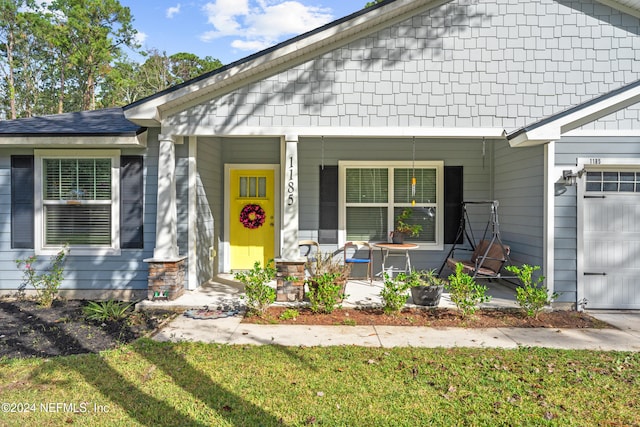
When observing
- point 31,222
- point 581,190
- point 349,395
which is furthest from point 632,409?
point 31,222

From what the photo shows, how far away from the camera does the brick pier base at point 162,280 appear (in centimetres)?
602

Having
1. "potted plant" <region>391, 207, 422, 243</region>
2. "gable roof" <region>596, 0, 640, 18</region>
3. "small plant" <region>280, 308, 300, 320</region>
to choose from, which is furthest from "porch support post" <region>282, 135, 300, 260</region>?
"gable roof" <region>596, 0, 640, 18</region>

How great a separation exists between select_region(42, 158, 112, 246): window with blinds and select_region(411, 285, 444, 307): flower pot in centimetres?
516

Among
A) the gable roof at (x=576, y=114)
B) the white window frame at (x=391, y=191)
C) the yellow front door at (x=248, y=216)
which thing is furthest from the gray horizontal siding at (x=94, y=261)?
the gable roof at (x=576, y=114)

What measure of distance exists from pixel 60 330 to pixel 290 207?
136 inches

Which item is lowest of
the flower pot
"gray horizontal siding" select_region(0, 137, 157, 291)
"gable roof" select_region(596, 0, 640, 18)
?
the flower pot

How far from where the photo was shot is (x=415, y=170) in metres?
8.19

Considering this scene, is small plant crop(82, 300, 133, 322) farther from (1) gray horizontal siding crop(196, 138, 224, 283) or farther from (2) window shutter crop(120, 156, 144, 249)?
(1) gray horizontal siding crop(196, 138, 224, 283)

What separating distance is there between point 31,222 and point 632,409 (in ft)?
26.9

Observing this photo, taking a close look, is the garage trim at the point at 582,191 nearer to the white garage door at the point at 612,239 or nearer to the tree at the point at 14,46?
the white garage door at the point at 612,239

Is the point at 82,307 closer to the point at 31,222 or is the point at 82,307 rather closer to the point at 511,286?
the point at 31,222

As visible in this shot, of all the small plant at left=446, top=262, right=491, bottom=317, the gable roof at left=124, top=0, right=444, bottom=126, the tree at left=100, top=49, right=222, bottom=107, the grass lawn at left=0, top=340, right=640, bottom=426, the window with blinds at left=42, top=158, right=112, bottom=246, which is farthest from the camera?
the tree at left=100, top=49, right=222, bottom=107

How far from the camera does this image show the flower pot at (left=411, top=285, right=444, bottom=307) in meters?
5.87

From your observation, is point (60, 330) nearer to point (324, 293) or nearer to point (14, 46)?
point (324, 293)
